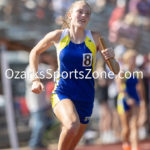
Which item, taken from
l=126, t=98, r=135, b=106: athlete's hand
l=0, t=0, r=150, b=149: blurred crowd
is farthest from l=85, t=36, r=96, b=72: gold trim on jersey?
l=0, t=0, r=150, b=149: blurred crowd

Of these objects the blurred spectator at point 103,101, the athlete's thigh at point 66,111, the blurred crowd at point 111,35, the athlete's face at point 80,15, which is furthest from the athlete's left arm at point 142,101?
the athlete's thigh at point 66,111

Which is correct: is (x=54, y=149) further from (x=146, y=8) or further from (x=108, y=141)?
(x=146, y=8)

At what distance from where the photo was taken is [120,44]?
11.2m

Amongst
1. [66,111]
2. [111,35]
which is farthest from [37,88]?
[111,35]

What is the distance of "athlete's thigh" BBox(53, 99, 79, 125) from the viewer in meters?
4.54

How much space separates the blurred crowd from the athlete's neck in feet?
16.8

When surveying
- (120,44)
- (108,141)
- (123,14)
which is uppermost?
(123,14)

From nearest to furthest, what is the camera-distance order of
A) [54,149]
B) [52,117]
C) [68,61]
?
1. [68,61]
2. [54,149]
3. [52,117]

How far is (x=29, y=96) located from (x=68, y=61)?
3.83 metres

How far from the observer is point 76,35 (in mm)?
4961

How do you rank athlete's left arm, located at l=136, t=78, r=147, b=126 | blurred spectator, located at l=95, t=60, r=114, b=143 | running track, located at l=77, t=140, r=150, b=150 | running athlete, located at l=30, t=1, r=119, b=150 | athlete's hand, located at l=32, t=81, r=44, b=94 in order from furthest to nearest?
blurred spectator, located at l=95, t=60, r=114, b=143 < running track, located at l=77, t=140, r=150, b=150 < athlete's left arm, located at l=136, t=78, r=147, b=126 < running athlete, located at l=30, t=1, r=119, b=150 < athlete's hand, located at l=32, t=81, r=44, b=94

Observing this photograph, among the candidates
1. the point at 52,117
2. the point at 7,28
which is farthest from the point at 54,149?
the point at 7,28

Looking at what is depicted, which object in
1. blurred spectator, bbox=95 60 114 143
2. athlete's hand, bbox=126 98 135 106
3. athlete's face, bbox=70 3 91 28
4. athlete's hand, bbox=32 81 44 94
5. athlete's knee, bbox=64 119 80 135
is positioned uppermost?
athlete's face, bbox=70 3 91 28

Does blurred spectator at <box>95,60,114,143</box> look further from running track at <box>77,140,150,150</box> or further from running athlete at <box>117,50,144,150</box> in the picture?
running athlete at <box>117,50,144,150</box>
